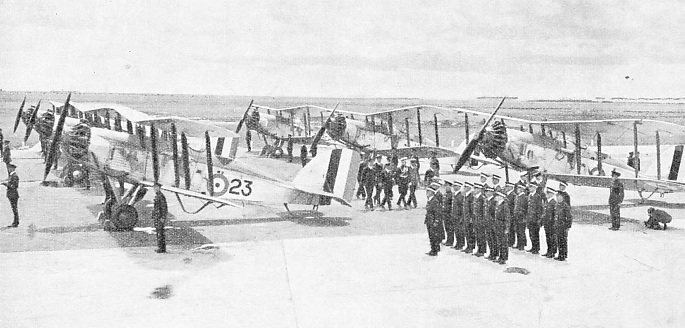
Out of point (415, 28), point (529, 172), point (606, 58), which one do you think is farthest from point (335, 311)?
point (606, 58)

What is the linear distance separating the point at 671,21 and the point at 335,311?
39.8 feet

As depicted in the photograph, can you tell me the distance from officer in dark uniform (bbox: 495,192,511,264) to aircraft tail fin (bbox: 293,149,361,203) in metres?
4.42

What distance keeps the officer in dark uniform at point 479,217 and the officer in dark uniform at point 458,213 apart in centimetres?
24

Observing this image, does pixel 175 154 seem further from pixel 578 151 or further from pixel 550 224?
pixel 578 151

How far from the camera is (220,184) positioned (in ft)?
36.8

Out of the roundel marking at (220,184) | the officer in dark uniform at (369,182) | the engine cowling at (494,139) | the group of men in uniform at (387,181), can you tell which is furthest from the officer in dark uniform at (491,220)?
the roundel marking at (220,184)

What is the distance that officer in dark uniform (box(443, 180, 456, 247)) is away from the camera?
340 inches

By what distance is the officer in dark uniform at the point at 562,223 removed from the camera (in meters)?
8.03

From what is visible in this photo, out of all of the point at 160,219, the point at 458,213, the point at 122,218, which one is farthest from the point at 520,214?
the point at 122,218

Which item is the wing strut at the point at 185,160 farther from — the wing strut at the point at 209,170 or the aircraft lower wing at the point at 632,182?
the aircraft lower wing at the point at 632,182

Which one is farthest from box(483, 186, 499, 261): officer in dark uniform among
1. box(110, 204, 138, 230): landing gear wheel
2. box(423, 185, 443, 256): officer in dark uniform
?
box(110, 204, 138, 230): landing gear wheel

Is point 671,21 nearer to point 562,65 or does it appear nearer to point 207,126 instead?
point 562,65

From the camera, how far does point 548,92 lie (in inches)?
769

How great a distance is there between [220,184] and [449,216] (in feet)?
16.1
